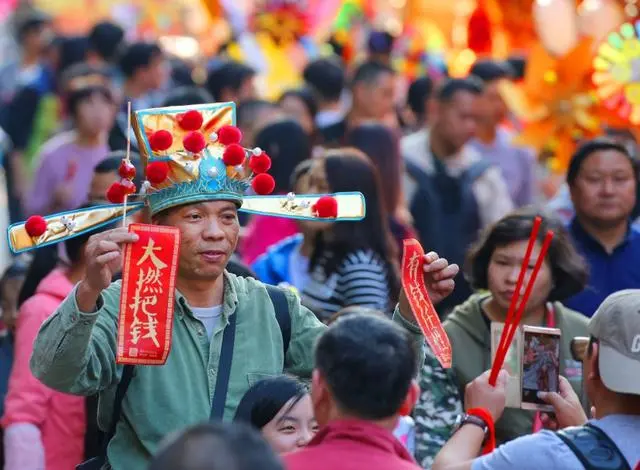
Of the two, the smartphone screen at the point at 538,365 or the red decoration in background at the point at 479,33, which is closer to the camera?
the smartphone screen at the point at 538,365

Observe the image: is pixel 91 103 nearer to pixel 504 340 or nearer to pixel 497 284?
pixel 497 284

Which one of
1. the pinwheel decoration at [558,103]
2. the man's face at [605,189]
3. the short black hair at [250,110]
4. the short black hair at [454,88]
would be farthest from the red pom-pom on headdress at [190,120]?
the short black hair at [250,110]

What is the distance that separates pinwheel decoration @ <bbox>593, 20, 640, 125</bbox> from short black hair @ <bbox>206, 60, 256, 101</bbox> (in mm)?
4776

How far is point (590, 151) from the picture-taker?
24.7 feet

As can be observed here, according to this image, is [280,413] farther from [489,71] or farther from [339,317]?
[489,71]

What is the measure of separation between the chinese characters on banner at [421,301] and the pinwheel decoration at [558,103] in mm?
4897

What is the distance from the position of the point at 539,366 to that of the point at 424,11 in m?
11.3

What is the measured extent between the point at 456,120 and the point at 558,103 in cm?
64

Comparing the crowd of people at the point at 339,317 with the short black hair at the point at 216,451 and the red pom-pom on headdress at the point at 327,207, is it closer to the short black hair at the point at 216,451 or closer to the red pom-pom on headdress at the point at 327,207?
the short black hair at the point at 216,451

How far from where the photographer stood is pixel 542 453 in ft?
14.2

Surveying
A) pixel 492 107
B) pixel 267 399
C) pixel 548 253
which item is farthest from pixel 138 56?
pixel 267 399

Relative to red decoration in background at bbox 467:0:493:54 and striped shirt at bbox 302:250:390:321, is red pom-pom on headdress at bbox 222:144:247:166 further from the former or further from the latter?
red decoration in background at bbox 467:0:493:54

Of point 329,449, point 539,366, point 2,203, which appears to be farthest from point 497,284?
point 2,203

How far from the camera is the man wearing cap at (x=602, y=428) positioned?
14.2 ft
